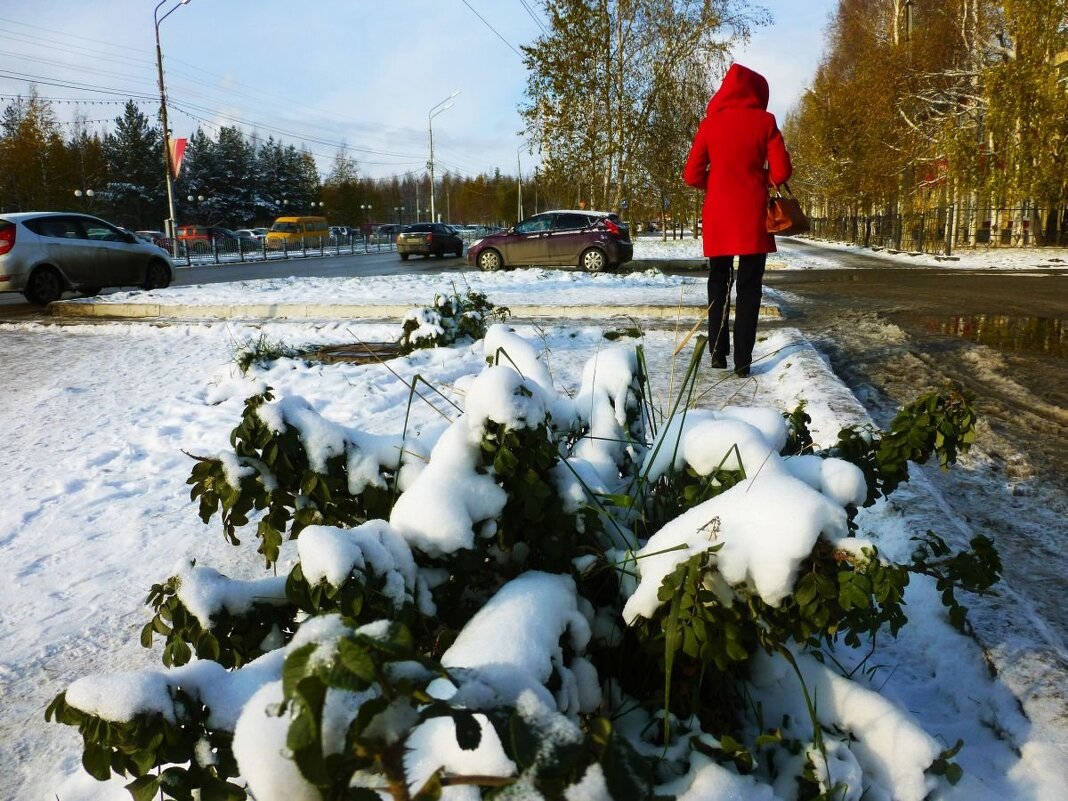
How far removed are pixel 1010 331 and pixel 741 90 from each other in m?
4.52

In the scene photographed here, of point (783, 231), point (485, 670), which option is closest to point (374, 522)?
point (485, 670)

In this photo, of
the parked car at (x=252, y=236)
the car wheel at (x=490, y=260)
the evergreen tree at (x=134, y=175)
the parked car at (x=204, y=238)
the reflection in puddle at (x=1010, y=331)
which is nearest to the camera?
the reflection in puddle at (x=1010, y=331)

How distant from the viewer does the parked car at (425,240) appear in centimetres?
3016

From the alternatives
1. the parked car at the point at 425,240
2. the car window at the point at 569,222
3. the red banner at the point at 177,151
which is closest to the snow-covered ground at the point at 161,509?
the car window at the point at 569,222

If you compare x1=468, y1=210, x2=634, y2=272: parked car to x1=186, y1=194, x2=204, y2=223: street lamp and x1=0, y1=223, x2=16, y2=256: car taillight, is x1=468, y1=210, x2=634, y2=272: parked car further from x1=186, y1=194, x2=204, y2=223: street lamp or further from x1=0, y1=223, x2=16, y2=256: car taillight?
x1=186, y1=194, x2=204, y2=223: street lamp

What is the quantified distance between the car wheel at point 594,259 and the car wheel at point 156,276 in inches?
372

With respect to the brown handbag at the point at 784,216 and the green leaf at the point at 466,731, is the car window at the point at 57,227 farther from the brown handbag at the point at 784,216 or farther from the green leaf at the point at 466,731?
the green leaf at the point at 466,731

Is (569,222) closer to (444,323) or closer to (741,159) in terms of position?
(444,323)

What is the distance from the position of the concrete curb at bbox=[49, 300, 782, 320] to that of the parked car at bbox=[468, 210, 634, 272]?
9.66 m

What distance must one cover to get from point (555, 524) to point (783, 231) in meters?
4.21

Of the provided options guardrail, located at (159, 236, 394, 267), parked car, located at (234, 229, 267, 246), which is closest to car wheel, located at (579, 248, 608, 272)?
guardrail, located at (159, 236, 394, 267)

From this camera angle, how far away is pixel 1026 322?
8.44 metres

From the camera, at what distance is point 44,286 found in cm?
1298

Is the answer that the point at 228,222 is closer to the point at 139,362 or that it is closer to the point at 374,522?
the point at 139,362
